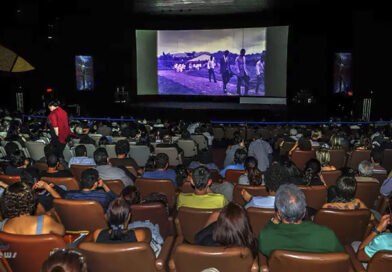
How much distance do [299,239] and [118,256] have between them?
1179 millimetres

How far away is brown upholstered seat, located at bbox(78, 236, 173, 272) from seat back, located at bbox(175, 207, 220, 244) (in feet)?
2.52

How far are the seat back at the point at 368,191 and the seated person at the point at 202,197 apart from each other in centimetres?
182

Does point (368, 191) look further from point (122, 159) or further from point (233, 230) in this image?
point (122, 159)

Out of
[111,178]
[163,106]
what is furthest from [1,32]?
[111,178]

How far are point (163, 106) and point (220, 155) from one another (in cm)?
845

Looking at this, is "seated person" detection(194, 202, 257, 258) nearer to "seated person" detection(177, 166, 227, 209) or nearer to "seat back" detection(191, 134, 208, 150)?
"seated person" detection(177, 166, 227, 209)

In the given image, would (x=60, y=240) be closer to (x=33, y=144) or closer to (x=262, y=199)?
(x=262, y=199)

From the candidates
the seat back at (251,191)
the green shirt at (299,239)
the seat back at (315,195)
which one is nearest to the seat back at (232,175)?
the seat back at (251,191)

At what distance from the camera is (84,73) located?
1825 centimetres

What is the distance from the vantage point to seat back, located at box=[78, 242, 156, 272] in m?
2.13

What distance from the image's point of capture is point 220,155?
10.2 m

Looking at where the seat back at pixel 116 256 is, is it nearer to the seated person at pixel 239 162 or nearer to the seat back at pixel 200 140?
the seated person at pixel 239 162

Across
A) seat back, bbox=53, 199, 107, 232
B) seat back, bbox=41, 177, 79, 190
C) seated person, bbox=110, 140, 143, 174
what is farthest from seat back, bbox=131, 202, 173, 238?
seated person, bbox=110, 140, 143, 174

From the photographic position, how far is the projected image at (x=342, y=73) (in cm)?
1588
